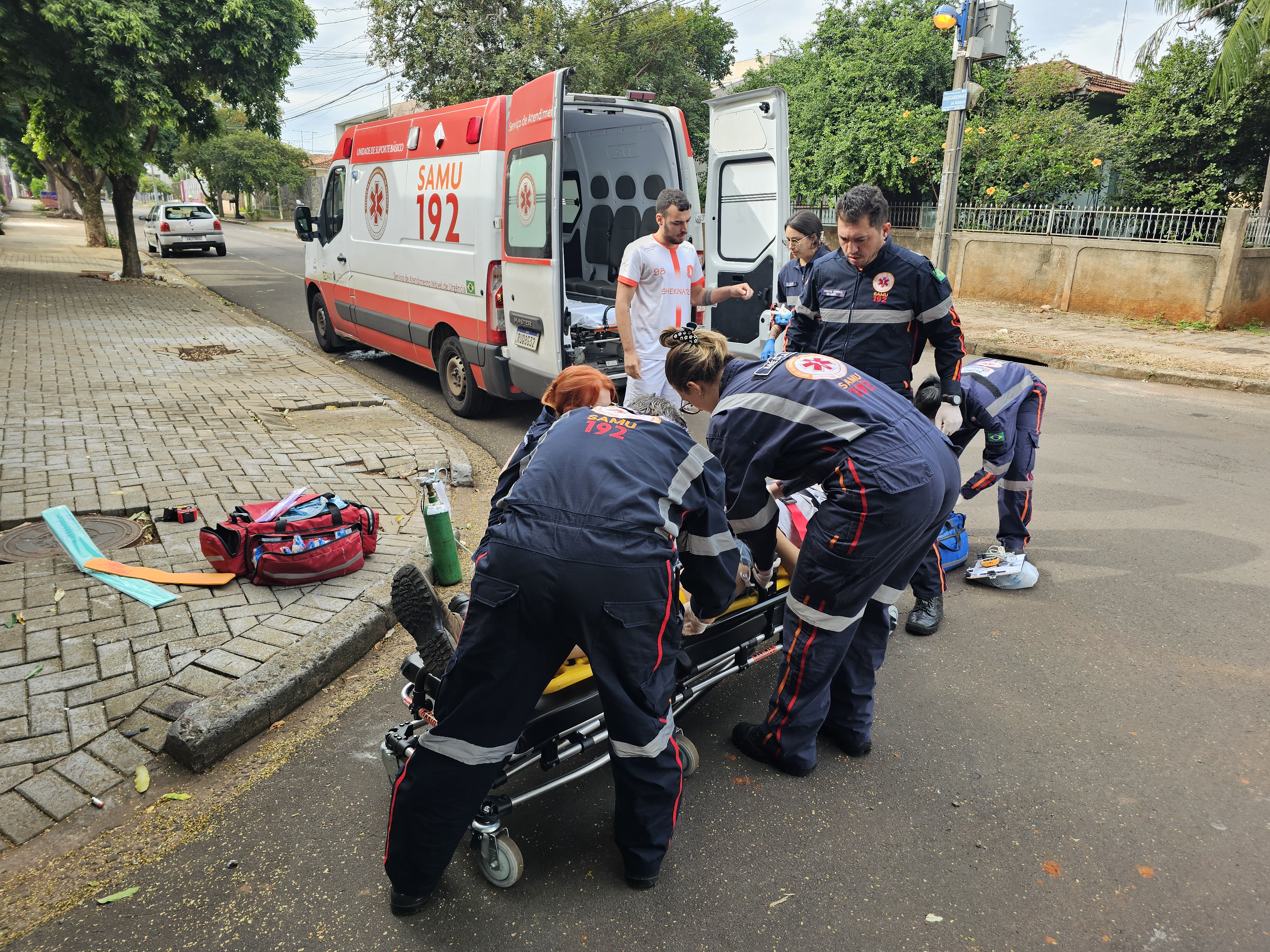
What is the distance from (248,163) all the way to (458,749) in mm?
55723

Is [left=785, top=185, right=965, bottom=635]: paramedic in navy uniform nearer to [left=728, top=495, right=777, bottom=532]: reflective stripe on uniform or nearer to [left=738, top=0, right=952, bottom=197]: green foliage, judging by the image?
[left=728, top=495, right=777, bottom=532]: reflective stripe on uniform

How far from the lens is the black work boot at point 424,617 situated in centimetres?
255

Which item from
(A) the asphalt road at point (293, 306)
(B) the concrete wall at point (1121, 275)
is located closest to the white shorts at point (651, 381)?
(A) the asphalt road at point (293, 306)

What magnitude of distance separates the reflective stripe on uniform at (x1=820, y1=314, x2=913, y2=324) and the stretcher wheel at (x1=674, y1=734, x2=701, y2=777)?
7.42ft

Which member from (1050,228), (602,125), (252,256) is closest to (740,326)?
(602,125)

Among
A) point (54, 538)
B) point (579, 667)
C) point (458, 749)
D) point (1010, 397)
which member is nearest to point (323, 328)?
point (54, 538)

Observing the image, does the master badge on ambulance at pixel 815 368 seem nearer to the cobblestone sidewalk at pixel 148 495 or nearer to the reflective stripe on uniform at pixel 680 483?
the reflective stripe on uniform at pixel 680 483

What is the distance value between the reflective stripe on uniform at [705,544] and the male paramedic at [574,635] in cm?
A: 15

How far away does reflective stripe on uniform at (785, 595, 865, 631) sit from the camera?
2777 mm

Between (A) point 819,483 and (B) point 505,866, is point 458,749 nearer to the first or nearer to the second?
(B) point 505,866

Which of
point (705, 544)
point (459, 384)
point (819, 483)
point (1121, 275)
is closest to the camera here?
point (705, 544)

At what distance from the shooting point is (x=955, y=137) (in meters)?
9.95

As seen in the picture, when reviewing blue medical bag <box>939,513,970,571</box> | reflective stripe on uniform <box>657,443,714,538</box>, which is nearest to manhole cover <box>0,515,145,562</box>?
reflective stripe on uniform <box>657,443,714,538</box>

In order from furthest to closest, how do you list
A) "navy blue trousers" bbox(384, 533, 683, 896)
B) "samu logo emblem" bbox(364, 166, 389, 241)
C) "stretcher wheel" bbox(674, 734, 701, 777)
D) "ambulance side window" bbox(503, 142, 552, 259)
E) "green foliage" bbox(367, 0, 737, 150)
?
"green foliage" bbox(367, 0, 737, 150) → "samu logo emblem" bbox(364, 166, 389, 241) → "ambulance side window" bbox(503, 142, 552, 259) → "stretcher wheel" bbox(674, 734, 701, 777) → "navy blue trousers" bbox(384, 533, 683, 896)
